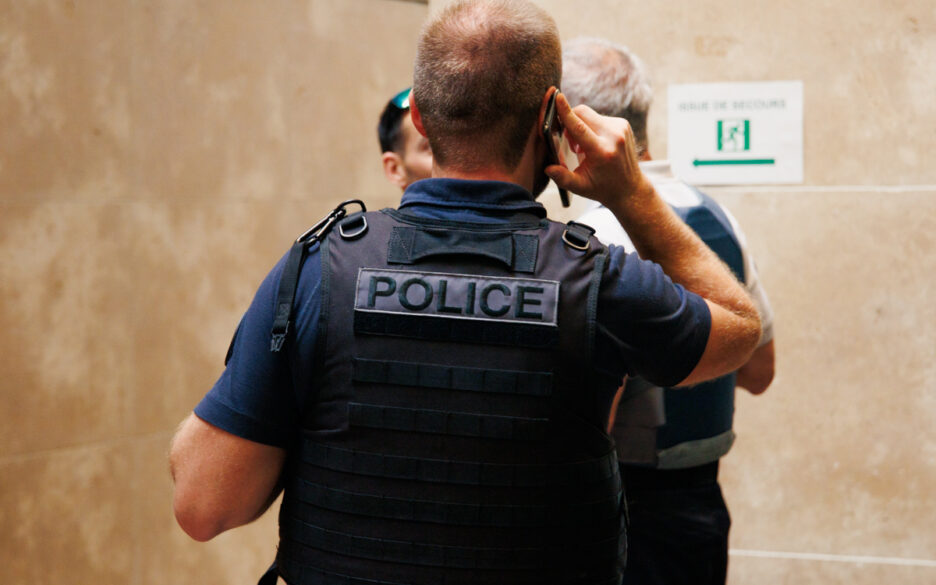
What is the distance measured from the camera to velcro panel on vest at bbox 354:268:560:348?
1.06 m

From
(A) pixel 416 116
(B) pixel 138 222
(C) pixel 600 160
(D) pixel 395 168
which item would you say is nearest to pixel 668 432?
(C) pixel 600 160

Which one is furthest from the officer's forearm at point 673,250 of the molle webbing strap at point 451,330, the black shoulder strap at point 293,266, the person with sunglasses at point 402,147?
the person with sunglasses at point 402,147

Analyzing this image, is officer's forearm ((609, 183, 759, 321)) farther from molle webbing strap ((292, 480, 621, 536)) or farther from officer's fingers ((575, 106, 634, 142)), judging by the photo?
molle webbing strap ((292, 480, 621, 536))

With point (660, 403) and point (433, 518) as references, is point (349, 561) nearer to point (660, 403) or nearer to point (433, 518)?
point (433, 518)

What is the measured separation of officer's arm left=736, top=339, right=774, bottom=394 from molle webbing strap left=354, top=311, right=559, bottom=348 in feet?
3.47

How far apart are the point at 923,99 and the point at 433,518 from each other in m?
2.34

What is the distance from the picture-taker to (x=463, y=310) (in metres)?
1.06

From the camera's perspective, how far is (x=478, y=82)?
1.09m

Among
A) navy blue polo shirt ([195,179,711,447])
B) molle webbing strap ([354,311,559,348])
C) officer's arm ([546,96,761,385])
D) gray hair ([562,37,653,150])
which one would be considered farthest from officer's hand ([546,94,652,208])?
gray hair ([562,37,653,150])

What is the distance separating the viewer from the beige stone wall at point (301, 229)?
8.18 feet

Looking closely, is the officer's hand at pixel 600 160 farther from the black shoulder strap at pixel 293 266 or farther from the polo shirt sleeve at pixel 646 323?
the black shoulder strap at pixel 293 266

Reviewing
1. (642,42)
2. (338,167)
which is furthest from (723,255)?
(338,167)

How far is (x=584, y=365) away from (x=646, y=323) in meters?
0.09

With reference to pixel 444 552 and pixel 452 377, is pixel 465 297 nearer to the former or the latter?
pixel 452 377
